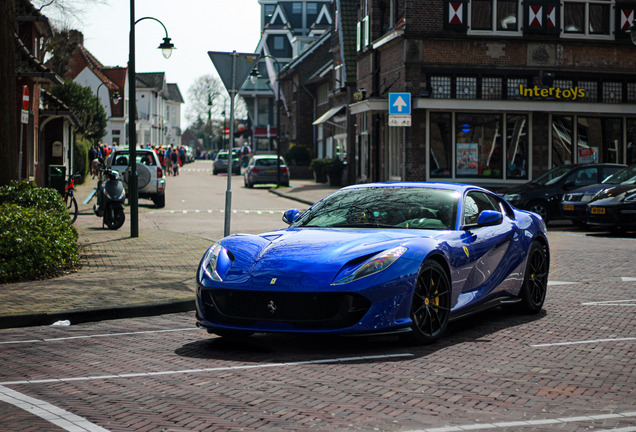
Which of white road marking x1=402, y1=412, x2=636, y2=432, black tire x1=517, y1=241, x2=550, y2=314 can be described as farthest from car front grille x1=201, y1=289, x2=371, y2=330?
black tire x1=517, y1=241, x2=550, y2=314

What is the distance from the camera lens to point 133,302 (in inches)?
363

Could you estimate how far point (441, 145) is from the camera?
105 feet

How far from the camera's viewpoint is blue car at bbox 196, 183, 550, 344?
264 inches

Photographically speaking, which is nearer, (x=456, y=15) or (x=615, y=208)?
(x=615, y=208)

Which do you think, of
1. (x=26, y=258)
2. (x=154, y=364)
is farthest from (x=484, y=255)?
(x=26, y=258)

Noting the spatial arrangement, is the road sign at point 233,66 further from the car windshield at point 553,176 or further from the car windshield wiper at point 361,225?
the car windshield at point 553,176

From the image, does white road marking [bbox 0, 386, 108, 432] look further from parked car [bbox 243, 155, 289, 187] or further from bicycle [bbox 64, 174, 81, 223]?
parked car [bbox 243, 155, 289, 187]

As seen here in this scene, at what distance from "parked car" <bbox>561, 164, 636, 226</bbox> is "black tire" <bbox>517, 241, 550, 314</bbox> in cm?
1221

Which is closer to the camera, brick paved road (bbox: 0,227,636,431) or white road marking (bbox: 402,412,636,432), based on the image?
white road marking (bbox: 402,412,636,432)

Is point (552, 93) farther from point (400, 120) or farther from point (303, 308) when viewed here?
point (303, 308)

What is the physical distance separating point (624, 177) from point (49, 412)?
18.0 m

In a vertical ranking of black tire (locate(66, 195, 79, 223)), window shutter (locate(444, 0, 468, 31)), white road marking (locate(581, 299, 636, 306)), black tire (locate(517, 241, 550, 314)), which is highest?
window shutter (locate(444, 0, 468, 31))

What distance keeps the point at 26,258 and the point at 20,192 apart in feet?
8.81

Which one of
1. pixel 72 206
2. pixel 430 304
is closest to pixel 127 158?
pixel 72 206
